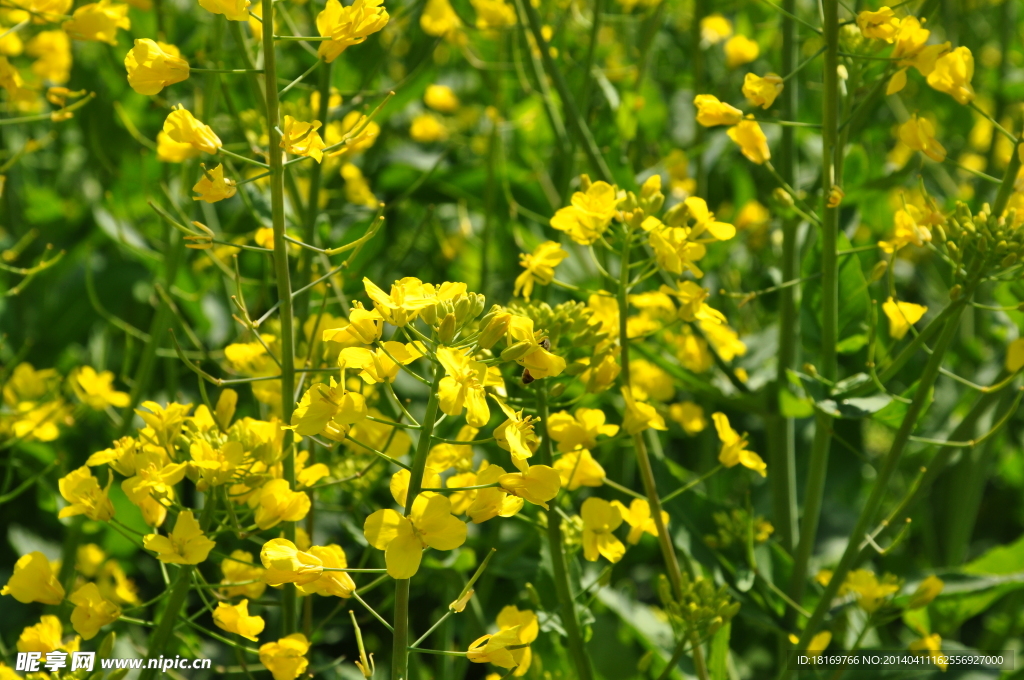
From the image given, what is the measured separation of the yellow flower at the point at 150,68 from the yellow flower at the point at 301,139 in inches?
4.6

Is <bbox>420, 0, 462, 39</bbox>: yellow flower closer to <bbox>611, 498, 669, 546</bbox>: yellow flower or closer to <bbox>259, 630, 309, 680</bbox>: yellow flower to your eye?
<bbox>611, 498, 669, 546</bbox>: yellow flower

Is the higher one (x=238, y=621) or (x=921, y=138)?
(x=921, y=138)

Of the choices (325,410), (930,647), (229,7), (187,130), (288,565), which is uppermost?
(229,7)

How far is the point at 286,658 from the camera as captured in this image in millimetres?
859

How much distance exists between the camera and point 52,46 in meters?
1.71

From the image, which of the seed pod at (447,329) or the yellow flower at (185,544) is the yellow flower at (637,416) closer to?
the seed pod at (447,329)

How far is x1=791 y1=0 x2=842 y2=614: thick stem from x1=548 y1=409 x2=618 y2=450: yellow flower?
366mm

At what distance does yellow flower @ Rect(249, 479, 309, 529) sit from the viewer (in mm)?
856

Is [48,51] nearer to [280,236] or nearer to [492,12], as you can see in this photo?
[492,12]

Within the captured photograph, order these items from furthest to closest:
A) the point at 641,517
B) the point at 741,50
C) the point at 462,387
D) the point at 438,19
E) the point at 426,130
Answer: the point at 426,130 → the point at 741,50 → the point at 438,19 → the point at 641,517 → the point at 462,387

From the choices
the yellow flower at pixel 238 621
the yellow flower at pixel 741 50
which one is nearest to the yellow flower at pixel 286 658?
the yellow flower at pixel 238 621

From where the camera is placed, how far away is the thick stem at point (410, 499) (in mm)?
752

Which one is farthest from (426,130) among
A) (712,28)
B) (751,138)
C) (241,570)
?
(241,570)

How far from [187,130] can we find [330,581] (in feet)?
1.46
